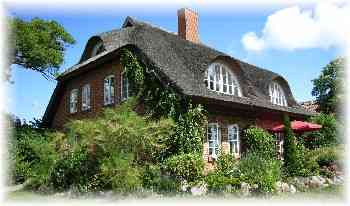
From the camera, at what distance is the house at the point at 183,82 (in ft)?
58.7

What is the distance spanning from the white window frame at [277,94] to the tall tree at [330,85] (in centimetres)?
868

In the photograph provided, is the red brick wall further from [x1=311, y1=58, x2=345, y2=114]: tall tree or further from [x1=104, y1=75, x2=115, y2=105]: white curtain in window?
[x1=311, y1=58, x2=345, y2=114]: tall tree

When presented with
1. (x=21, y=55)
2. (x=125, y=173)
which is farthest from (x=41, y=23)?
(x=125, y=173)

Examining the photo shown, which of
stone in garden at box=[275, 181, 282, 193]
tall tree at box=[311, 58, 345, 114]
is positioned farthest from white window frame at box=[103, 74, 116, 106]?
tall tree at box=[311, 58, 345, 114]

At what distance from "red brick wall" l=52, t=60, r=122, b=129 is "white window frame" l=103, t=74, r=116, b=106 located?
0.19 metres

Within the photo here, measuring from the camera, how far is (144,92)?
1780 cm

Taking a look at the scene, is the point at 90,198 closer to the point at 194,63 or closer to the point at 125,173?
the point at 125,173

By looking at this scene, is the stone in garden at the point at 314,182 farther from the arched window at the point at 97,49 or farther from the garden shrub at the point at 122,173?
the arched window at the point at 97,49

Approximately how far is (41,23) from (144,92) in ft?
35.5

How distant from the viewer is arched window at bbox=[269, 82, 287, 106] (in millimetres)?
24100

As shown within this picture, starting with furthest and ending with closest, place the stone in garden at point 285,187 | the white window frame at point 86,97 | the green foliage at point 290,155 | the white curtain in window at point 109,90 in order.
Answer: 1. the white window frame at point 86,97
2. the white curtain in window at point 109,90
3. the green foliage at point 290,155
4. the stone in garden at point 285,187

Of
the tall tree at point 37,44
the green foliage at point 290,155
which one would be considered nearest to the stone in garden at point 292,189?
the green foliage at point 290,155

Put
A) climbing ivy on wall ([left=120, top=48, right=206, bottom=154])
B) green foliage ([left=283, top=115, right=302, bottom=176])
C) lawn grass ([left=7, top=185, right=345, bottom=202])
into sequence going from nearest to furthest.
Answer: lawn grass ([left=7, top=185, right=345, bottom=202]) → climbing ivy on wall ([left=120, top=48, right=206, bottom=154]) → green foliage ([left=283, top=115, right=302, bottom=176])

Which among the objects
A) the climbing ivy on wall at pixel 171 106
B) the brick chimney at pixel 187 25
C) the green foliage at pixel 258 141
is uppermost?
the brick chimney at pixel 187 25
